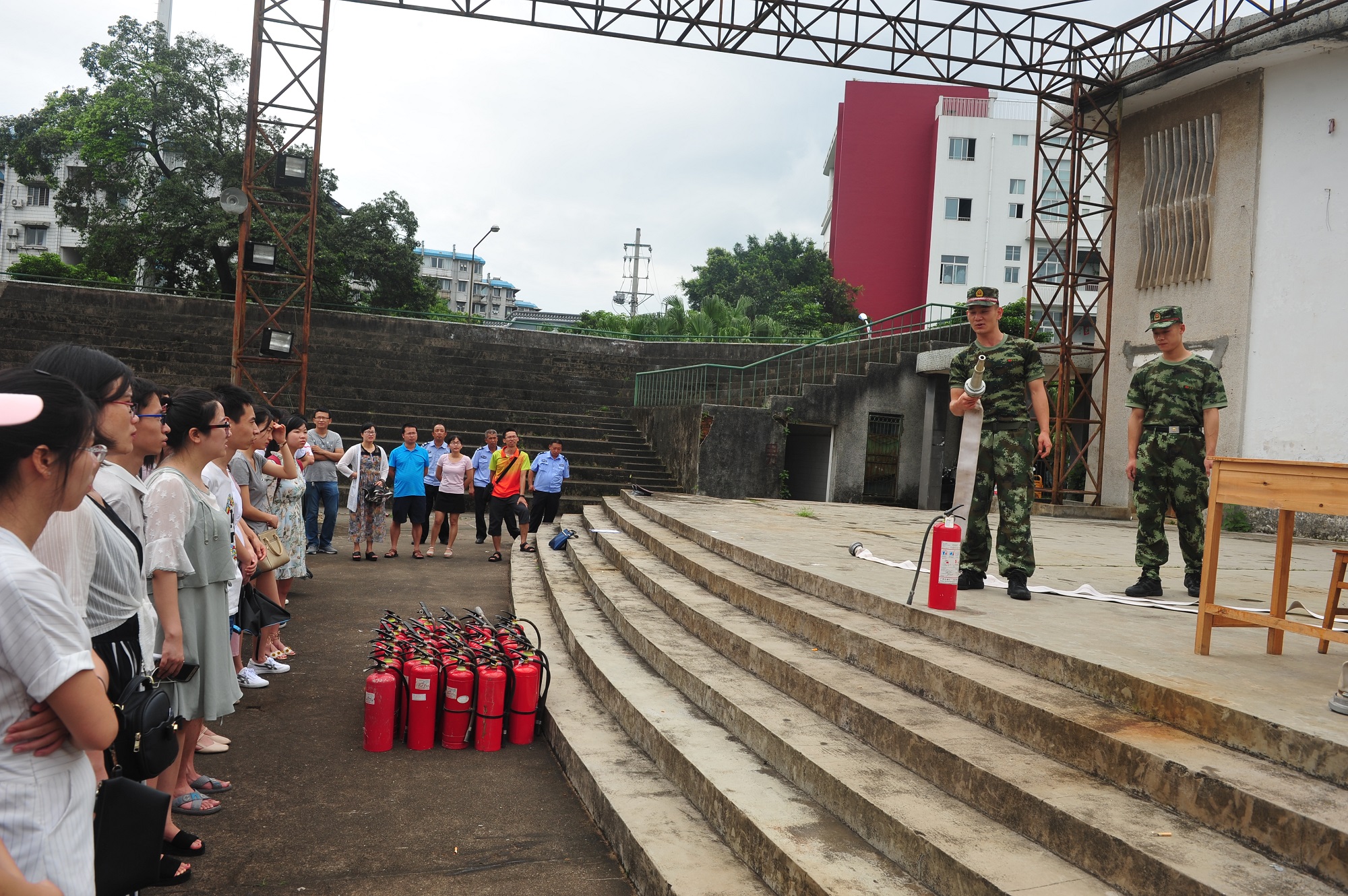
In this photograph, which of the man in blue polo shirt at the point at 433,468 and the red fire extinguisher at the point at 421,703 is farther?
the man in blue polo shirt at the point at 433,468

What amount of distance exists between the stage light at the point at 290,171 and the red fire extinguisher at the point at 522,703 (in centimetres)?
1149

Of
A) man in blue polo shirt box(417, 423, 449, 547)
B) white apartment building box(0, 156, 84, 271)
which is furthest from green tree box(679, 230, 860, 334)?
white apartment building box(0, 156, 84, 271)

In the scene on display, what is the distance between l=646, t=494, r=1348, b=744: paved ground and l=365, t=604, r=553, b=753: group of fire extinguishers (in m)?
2.02

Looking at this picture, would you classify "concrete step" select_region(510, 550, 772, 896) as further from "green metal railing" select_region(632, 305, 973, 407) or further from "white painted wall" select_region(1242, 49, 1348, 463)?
"green metal railing" select_region(632, 305, 973, 407)

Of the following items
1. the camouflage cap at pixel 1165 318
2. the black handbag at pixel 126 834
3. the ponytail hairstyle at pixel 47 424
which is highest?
the camouflage cap at pixel 1165 318

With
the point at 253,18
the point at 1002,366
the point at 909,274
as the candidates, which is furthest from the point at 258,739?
the point at 909,274

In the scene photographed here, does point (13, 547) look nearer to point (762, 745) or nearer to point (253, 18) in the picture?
point (762, 745)

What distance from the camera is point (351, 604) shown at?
854 centimetres

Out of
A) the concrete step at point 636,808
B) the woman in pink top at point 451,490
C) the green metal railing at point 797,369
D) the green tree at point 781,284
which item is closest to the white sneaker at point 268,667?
the concrete step at point 636,808

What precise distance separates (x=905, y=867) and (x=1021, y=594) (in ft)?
8.88

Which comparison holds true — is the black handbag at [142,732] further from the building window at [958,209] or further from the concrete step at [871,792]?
the building window at [958,209]

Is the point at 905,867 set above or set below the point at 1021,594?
below

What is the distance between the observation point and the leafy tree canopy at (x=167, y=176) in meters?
26.0

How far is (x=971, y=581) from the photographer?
18.4 feet
